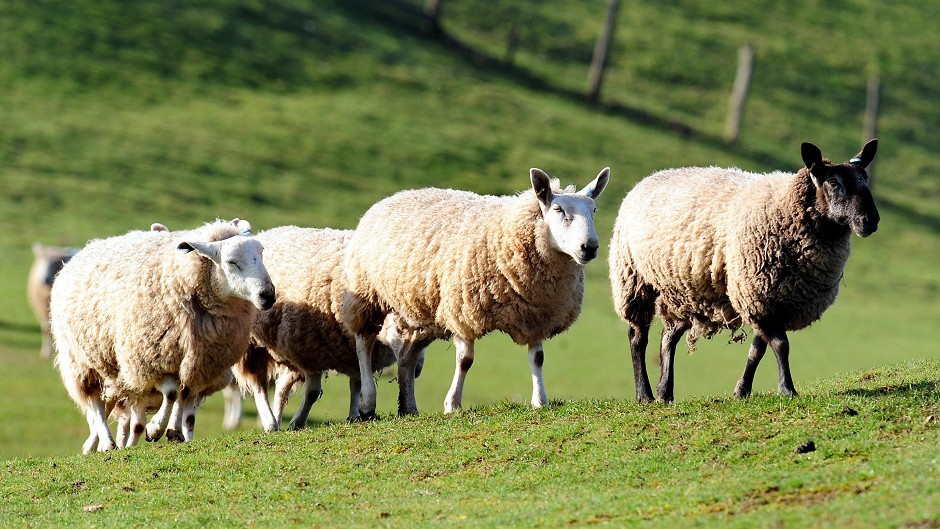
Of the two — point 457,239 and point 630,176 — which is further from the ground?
point 457,239

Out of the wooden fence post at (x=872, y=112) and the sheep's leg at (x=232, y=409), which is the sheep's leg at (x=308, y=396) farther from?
the wooden fence post at (x=872, y=112)

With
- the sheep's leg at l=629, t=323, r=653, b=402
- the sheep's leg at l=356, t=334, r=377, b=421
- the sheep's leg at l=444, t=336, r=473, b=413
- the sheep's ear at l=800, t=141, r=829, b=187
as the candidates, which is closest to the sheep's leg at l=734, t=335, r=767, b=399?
the sheep's leg at l=629, t=323, r=653, b=402

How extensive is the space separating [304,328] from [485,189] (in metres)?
32.6

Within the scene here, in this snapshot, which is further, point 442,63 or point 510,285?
point 442,63

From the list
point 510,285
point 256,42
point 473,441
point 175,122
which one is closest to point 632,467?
point 473,441

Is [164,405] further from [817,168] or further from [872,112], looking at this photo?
[872,112]

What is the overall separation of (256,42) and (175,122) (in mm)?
9134

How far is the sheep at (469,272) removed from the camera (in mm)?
13227

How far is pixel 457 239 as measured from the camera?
45.1 ft

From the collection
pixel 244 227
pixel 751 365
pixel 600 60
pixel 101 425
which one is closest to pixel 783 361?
pixel 751 365

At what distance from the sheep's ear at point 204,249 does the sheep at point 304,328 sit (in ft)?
6.01

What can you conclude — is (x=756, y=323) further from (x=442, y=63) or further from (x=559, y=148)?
(x=442, y=63)

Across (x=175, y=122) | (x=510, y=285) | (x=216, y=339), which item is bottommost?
(x=175, y=122)

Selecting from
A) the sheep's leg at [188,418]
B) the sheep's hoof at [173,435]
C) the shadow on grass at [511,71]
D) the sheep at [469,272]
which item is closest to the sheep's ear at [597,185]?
the sheep at [469,272]
